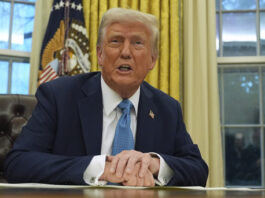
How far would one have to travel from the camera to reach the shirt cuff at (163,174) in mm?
1505

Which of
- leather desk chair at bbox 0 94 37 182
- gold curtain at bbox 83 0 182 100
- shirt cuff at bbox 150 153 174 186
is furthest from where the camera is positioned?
gold curtain at bbox 83 0 182 100

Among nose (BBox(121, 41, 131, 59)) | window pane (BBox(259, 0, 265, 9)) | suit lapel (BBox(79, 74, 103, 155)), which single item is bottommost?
suit lapel (BBox(79, 74, 103, 155))

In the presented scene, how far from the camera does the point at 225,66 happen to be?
423cm

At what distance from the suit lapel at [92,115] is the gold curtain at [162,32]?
7.11 ft

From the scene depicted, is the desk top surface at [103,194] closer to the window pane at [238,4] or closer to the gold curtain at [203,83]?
the gold curtain at [203,83]

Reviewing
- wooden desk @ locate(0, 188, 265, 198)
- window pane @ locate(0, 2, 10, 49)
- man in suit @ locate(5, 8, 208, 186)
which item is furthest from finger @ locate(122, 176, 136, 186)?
window pane @ locate(0, 2, 10, 49)

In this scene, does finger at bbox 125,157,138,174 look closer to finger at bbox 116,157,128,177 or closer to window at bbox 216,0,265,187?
finger at bbox 116,157,128,177

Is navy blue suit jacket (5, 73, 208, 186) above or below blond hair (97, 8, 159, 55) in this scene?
below

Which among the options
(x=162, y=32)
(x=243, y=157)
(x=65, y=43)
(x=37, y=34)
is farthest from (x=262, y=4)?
(x=37, y=34)

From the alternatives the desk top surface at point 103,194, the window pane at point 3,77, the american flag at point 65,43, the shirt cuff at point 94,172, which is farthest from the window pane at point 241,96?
the desk top surface at point 103,194

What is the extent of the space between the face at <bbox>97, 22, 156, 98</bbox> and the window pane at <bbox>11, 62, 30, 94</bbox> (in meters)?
2.60

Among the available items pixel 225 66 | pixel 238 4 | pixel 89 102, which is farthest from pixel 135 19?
pixel 238 4

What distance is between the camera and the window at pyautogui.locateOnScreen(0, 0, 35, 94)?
4.18 m

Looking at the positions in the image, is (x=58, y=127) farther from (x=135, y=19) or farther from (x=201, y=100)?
(x=201, y=100)
